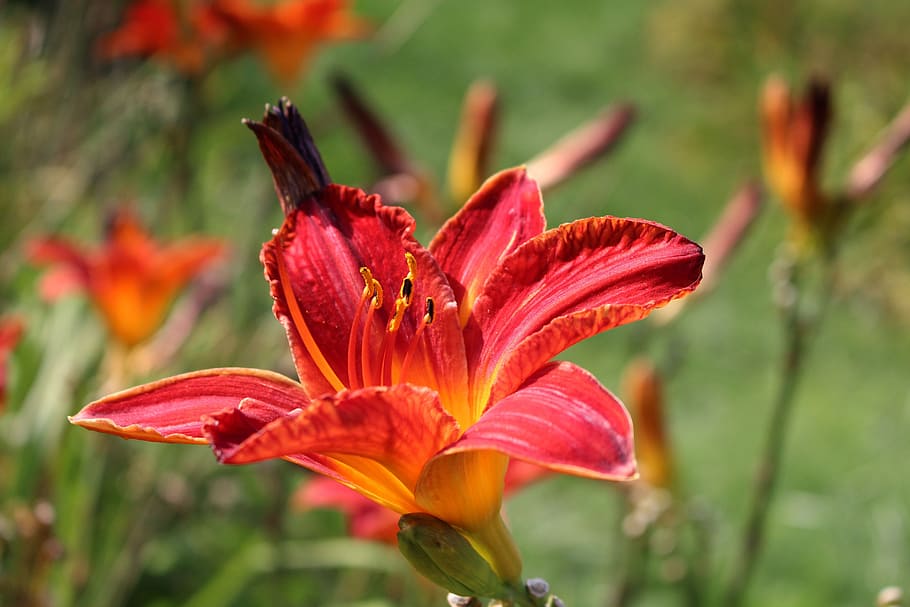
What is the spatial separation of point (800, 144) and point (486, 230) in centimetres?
54

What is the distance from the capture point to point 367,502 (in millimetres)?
1091

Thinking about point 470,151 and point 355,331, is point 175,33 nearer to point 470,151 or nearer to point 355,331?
point 470,151

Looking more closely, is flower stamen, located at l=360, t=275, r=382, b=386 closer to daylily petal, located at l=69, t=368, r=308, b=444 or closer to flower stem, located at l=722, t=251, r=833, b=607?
daylily petal, located at l=69, t=368, r=308, b=444

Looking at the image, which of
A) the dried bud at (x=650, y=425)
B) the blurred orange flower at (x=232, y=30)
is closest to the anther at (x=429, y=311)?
the dried bud at (x=650, y=425)

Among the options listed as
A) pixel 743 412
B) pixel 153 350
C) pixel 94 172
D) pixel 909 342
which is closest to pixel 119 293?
pixel 153 350

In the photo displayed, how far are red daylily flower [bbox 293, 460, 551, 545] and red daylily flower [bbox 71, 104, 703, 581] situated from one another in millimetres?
496

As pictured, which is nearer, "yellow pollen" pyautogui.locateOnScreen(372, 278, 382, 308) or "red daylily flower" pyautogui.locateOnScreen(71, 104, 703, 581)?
"red daylily flower" pyautogui.locateOnScreen(71, 104, 703, 581)

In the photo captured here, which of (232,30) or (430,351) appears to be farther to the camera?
(232,30)

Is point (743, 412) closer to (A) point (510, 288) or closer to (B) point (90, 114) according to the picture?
(B) point (90, 114)

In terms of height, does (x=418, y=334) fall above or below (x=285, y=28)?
below

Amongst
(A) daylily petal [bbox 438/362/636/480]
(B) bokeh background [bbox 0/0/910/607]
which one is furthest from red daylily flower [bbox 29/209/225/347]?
(A) daylily petal [bbox 438/362/636/480]

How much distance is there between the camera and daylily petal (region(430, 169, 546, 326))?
1.90 feet

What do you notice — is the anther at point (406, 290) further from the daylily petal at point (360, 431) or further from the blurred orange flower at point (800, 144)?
the blurred orange flower at point (800, 144)

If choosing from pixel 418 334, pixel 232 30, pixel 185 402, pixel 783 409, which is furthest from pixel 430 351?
pixel 232 30
